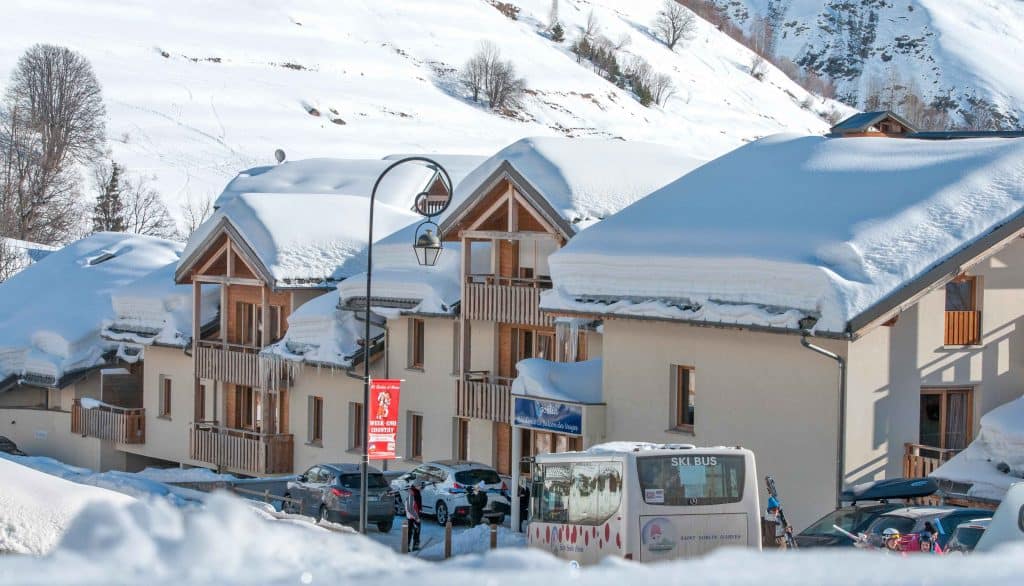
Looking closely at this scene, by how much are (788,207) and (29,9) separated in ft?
409

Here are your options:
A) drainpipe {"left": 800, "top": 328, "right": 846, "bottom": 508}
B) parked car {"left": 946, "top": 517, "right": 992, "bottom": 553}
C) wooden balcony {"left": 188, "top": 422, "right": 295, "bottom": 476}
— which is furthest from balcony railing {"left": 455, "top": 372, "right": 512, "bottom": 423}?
parked car {"left": 946, "top": 517, "right": 992, "bottom": 553}

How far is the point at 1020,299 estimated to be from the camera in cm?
2703

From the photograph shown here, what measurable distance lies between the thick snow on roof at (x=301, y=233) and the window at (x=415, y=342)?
4.42 metres

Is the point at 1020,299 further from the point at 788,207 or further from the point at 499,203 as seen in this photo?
the point at 499,203

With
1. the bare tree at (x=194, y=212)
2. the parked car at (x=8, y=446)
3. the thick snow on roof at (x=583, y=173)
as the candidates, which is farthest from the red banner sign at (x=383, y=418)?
the bare tree at (x=194, y=212)

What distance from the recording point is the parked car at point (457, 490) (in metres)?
32.1

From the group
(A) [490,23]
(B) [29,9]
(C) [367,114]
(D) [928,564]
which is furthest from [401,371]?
(A) [490,23]

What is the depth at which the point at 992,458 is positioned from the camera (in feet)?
78.3

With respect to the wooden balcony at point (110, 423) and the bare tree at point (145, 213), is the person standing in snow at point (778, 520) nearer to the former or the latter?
the wooden balcony at point (110, 423)

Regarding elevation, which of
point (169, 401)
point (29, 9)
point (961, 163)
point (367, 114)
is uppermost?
point (29, 9)

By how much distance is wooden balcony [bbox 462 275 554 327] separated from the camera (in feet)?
116

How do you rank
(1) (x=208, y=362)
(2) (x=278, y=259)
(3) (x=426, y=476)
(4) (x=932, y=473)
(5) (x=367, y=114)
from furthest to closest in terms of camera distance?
(5) (x=367, y=114) < (1) (x=208, y=362) < (2) (x=278, y=259) < (3) (x=426, y=476) < (4) (x=932, y=473)

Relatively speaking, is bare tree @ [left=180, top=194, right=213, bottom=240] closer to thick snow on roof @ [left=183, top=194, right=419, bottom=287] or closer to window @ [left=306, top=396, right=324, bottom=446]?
thick snow on roof @ [left=183, top=194, right=419, bottom=287]

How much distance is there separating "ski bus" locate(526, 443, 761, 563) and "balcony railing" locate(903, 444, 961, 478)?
735cm
